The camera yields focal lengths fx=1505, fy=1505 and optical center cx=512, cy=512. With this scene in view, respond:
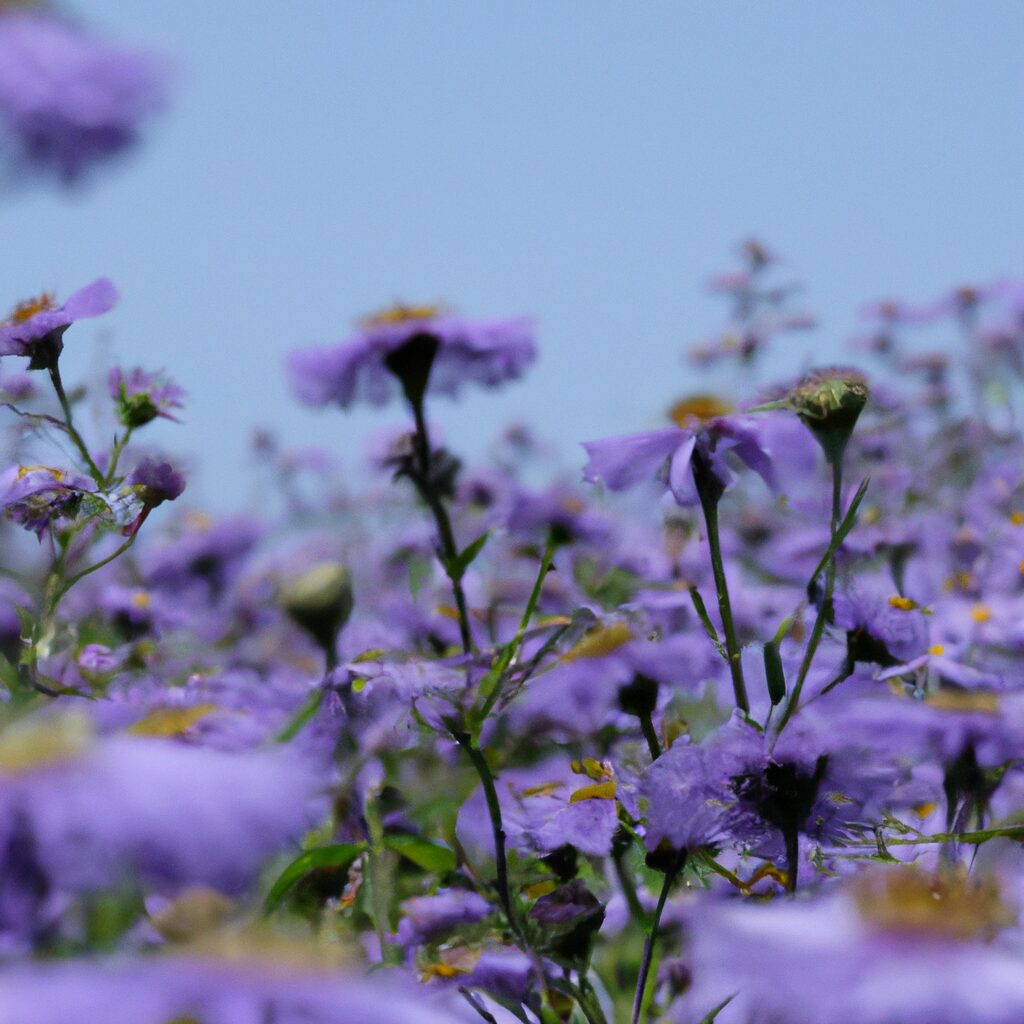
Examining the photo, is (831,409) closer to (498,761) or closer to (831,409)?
(831,409)

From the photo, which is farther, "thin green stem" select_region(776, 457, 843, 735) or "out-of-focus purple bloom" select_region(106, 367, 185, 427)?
"out-of-focus purple bloom" select_region(106, 367, 185, 427)

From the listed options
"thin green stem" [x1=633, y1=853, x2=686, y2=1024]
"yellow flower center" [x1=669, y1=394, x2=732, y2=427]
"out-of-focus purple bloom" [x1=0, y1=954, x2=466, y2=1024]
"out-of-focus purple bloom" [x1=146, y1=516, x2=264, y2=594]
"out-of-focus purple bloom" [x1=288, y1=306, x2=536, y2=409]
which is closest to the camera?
"out-of-focus purple bloom" [x1=0, y1=954, x2=466, y2=1024]

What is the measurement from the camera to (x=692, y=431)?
2.00 ft

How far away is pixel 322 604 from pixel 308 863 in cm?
38

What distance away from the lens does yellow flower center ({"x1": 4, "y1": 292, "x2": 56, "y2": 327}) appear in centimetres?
62

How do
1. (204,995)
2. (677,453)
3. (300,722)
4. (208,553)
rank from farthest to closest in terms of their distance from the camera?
1. (208,553)
2. (300,722)
3. (677,453)
4. (204,995)

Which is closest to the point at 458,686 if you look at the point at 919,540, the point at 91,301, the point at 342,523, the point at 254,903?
the point at 254,903

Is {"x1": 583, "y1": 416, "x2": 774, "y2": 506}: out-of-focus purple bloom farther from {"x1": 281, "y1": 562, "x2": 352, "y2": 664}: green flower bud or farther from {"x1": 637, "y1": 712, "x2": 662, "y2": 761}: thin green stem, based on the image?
{"x1": 281, "y1": 562, "x2": 352, "y2": 664}: green flower bud

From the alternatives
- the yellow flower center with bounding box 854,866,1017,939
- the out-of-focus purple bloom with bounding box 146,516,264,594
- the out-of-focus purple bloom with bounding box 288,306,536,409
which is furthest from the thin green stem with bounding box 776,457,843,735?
the out-of-focus purple bloom with bounding box 146,516,264,594

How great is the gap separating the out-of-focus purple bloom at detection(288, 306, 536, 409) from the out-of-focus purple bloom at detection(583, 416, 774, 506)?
288 mm

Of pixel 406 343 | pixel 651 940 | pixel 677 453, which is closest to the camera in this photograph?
pixel 651 940

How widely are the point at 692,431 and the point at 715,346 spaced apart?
5.28ft

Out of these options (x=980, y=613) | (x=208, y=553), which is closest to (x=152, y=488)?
(x=980, y=613)

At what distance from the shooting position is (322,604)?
90cm
